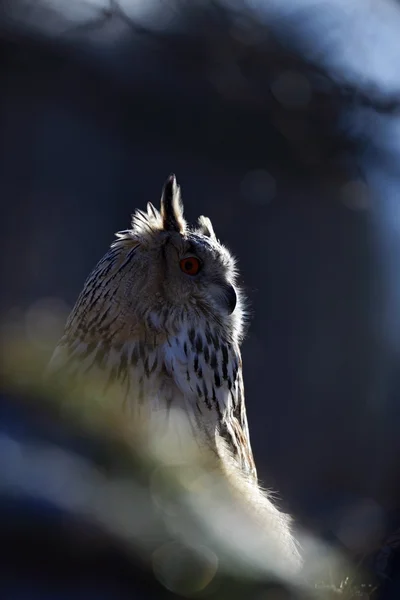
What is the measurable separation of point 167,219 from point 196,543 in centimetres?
177

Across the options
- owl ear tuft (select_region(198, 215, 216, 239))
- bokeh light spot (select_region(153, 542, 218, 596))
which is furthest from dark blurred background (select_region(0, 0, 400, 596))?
bokeh light spot (select_region(153, 542, 218, 596))

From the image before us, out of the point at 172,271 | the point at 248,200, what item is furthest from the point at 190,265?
the point at 248,200

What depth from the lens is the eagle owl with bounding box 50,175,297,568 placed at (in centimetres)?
212

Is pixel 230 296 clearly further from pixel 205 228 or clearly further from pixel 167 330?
pixel 205 228

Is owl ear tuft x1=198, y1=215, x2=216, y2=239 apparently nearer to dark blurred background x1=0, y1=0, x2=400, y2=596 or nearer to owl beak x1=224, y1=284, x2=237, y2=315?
owl beak x1=224, y1=284, x2=237, y2=315

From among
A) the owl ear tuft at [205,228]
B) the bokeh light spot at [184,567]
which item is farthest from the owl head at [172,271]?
the bokeh light spot at [184,567]

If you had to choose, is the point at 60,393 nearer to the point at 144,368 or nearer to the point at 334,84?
the point at 144,368

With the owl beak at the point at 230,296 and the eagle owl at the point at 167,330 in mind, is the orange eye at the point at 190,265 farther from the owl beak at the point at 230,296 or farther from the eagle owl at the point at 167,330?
the owl beak at the point at 230,296

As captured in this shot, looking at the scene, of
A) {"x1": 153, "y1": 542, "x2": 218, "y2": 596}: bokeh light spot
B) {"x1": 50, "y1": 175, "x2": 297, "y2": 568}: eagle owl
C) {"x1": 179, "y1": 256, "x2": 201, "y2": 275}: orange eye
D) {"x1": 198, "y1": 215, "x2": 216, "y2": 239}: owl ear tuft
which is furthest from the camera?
{"x1": 198, "y1": 215, "x2": 216, "y2": 239}: owl ear tuft

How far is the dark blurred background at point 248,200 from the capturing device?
4297mm

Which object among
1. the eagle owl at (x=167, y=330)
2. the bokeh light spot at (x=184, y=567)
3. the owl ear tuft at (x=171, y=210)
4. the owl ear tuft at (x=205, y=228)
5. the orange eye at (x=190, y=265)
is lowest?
the bokeh light spot at (x=184, y=567)

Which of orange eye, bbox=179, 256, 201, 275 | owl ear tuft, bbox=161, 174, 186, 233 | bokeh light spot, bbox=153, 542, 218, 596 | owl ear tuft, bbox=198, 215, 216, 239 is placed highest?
owl ear tuft, bbox=198, 215, 216, 239

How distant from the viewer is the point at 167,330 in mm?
2205

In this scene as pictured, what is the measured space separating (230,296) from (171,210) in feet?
0.97
